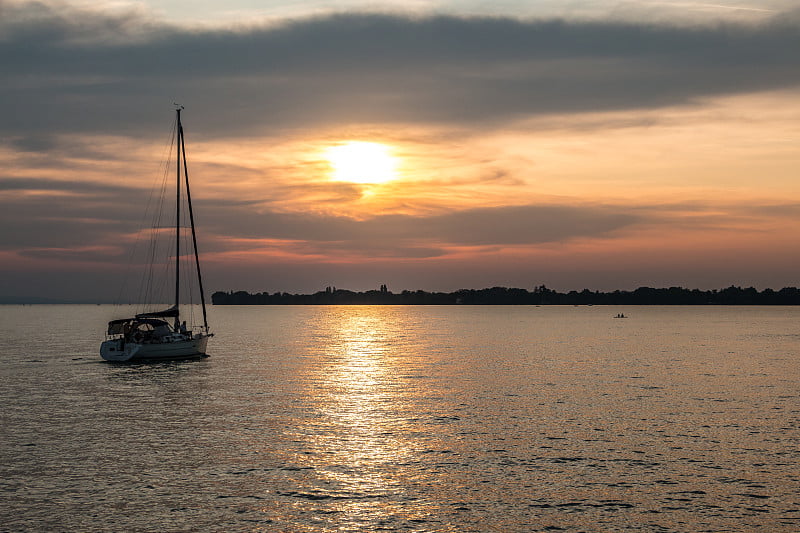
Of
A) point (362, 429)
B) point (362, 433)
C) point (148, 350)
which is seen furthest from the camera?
point (148, 350)

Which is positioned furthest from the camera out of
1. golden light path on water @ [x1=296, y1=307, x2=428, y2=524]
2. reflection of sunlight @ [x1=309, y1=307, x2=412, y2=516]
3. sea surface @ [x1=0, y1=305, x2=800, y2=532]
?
reflection of sunlight @ [x1=309, y1=307, x2=412, y2=516]

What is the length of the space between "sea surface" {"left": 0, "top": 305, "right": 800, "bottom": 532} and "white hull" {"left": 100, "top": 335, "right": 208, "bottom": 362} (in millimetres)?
5745

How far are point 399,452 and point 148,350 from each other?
54.3 metres

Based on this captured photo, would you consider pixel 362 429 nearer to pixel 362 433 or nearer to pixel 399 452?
pixel 362 433

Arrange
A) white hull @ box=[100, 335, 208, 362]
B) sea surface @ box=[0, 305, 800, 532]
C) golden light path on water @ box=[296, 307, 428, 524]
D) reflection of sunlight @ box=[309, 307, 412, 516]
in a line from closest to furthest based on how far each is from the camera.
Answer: sea surface @ box=[0, 305, 800, 532]
golden light path on water @ box=[296, 307, 428, 524]
reflection of sunlight @ box=[309, 307, 412, 516]
white hull @ box=[100, 335, 208, 362]

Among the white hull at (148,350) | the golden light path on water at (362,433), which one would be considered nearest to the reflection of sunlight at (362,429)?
the golden light path on water at (362,433)

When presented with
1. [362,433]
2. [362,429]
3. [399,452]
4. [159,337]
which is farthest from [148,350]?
[399,452]

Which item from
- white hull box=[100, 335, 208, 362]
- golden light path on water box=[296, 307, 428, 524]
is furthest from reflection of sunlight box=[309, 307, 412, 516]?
white hull box=[100, 335, 208, 362]

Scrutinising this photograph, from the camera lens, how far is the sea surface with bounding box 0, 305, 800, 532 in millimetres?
27469

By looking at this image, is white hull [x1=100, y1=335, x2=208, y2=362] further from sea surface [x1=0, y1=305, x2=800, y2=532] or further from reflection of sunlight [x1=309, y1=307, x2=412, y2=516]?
reflection of sunlight [x1=309, y1=307, x2=412, y2=516]

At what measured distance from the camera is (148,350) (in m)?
84.5

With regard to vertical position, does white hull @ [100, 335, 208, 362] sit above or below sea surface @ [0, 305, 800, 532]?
above

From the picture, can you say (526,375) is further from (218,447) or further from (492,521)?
(492,521)

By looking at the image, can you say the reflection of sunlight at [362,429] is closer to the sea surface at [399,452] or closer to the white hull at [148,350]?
the sea surface at [399,452]
